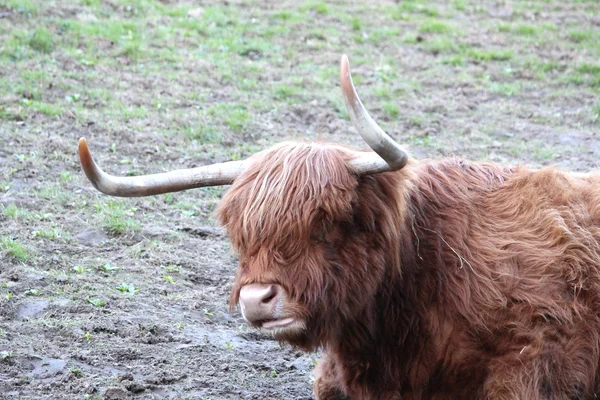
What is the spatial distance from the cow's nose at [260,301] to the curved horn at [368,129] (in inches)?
31.0

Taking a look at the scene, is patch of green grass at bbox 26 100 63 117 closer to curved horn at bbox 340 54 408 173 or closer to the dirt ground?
the dirt ground

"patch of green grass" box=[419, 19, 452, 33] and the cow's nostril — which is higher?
the cow's nostril

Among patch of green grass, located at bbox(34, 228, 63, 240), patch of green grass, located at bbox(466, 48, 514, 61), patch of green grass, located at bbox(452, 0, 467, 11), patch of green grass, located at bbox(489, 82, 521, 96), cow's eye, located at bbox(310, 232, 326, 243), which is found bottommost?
patch of green grass, located at bbox(34, 228, 63, 240)

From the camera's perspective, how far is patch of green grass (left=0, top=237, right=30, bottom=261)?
6324 millimetres

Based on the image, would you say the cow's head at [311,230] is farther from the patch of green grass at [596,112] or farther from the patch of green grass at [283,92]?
the patch of green grass at [596,112]

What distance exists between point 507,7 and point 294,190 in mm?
11539

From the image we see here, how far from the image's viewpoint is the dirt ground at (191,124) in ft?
18.0

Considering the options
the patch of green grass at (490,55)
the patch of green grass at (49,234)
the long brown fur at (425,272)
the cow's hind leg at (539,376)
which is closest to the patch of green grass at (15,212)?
the patch of green grass at (49,234)

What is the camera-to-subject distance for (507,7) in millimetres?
14773

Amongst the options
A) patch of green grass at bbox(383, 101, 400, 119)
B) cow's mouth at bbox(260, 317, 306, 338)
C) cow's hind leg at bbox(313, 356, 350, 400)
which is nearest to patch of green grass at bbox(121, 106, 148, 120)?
patch of green grass at bbox(383, 101, 400, 119)

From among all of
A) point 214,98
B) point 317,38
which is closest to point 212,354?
point 214,98

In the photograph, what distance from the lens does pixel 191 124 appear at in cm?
942

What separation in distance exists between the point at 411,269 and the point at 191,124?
5.26 metres

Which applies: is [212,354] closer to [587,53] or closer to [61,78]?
[61,78]
